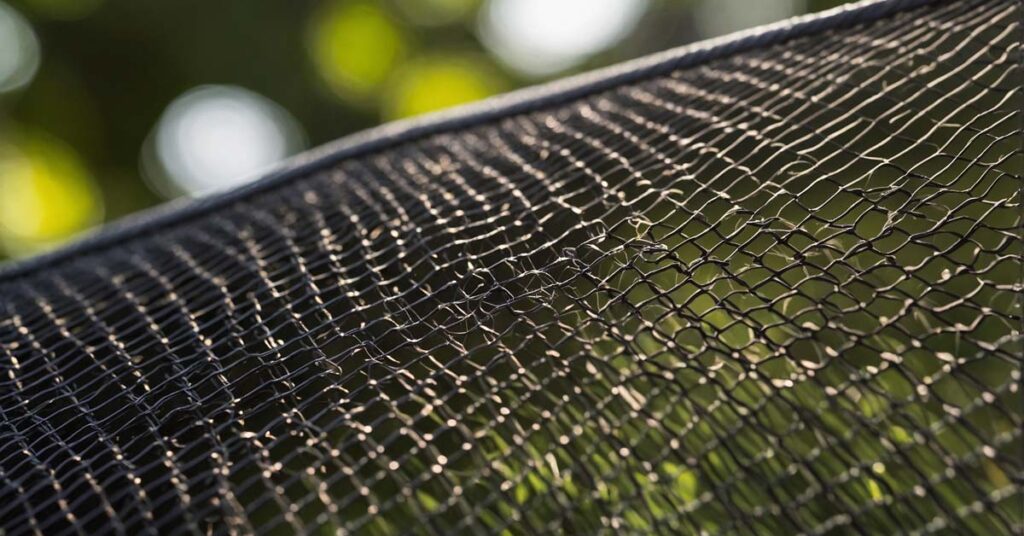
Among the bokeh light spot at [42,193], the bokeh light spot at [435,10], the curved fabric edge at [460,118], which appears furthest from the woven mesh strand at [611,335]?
the bokeh light spot at [435,10]

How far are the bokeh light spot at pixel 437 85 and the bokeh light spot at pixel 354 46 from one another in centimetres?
9

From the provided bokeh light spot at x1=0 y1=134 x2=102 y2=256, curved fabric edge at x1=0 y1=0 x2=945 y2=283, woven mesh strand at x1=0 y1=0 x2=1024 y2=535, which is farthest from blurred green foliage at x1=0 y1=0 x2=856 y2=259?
woven mesh strand at x1=0 y1=0 x2=1024 y2=535

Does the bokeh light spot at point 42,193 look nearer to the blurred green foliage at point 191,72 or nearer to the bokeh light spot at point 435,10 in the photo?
the blurred green foliage at point 191,72

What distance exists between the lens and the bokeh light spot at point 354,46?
12.1 feet

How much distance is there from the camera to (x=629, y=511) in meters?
0.51

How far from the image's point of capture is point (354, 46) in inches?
151

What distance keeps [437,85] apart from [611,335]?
3.40 m

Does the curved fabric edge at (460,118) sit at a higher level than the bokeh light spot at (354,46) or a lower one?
higher

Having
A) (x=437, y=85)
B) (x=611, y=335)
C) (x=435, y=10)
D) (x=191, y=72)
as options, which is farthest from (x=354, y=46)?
(x=611, y=335)

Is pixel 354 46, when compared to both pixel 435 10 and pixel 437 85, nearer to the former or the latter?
pixel 437 85

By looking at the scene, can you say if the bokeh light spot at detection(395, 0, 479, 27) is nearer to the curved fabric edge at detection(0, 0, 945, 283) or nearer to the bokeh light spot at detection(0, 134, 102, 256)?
the bokeh light spot at detection(0, 134, 102, 256)

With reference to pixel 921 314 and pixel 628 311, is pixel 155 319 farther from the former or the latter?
pixel 921 314

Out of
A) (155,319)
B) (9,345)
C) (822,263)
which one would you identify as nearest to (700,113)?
(822,263)

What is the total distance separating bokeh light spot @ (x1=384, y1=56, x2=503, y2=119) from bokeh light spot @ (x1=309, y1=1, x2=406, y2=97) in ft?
0.29
